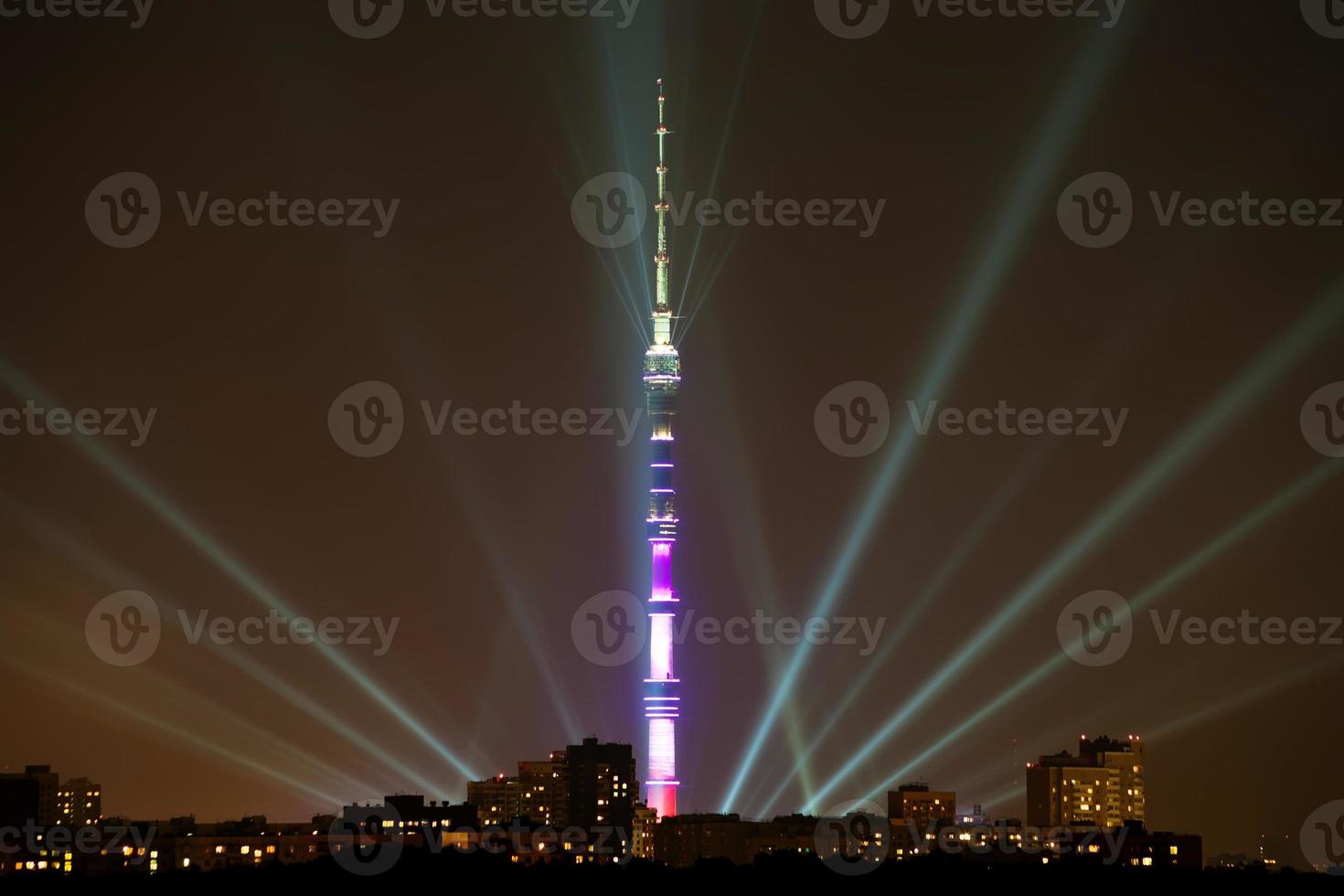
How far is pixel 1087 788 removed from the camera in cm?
15600

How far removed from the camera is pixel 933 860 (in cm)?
10250

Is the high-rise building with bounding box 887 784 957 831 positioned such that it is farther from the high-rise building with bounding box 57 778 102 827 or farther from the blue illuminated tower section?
the high-rise building with bounding box 57 778 102 827

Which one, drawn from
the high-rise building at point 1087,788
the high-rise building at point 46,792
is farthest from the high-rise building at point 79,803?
the high-rise building at point 1087,788

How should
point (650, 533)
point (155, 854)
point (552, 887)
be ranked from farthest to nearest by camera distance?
point (650, 533), point (155, 854), point (552, 887)

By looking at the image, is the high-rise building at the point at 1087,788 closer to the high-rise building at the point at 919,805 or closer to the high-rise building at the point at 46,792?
the high-rise building at the point at 919,805

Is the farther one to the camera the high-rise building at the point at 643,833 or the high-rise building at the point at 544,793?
the high-rise building at the point at 544,793

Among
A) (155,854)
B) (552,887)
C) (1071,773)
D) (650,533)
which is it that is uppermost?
(650,533)

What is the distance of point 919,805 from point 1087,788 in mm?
10211

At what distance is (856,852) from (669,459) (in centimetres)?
3069

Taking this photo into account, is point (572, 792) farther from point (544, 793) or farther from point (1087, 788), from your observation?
point (1087, 788)

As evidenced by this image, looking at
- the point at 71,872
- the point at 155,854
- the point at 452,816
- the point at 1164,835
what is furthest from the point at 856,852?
the point at 71,872

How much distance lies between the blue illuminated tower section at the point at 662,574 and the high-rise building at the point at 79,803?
31.5 m

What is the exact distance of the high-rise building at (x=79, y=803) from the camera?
486 feet

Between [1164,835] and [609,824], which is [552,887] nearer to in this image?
[1164,835]
